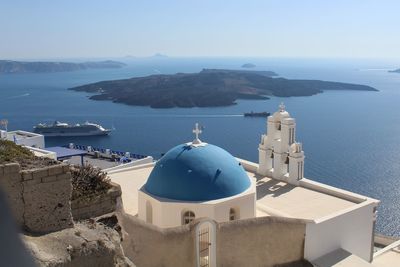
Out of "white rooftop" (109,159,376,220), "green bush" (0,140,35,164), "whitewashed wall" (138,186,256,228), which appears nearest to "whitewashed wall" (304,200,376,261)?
"white rooftop" (109,159,376,220)

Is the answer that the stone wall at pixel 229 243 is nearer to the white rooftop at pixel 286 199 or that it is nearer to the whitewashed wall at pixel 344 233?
the whitewashed wall at pixel 344 233

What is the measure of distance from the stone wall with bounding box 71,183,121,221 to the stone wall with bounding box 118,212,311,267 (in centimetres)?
85

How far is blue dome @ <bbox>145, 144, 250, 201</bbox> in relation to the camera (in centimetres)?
1103

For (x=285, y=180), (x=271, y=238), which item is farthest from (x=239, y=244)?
(x=285, y=180)

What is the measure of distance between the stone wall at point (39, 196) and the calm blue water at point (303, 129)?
88.3 ft

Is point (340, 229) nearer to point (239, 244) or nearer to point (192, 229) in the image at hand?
point (239, 244)

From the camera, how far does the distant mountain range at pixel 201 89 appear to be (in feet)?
282

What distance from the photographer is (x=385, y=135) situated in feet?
190

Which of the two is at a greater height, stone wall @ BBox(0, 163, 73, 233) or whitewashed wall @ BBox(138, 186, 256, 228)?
stone wall @ BBox(0, 163, 73, 233)

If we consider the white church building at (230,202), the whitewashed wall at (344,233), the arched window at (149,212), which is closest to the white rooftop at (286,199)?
the white church building at (230,202)

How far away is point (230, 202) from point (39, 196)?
20.8 ft

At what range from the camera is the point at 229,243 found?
1030 cm

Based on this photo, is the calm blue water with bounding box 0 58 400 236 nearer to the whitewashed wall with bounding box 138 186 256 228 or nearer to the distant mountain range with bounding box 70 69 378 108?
the distant mountain range with bounding box 70 69 378 108

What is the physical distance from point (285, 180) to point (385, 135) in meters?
47.8
